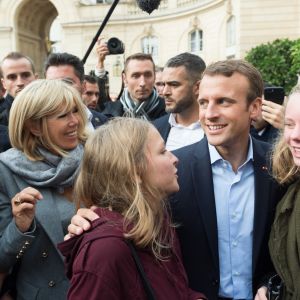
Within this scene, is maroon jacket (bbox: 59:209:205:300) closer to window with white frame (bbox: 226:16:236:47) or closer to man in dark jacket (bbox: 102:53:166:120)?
man in dark jacket (bbox: 102:53:166:120)

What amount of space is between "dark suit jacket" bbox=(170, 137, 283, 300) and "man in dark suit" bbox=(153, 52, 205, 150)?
1807 millimetres

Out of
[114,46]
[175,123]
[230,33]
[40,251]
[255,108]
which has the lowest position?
[40,251]

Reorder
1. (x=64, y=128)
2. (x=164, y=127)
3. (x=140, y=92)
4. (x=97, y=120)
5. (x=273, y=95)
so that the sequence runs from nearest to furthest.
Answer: (x=64, y=128)
(x=273, y=95)
(x=97, y=120)
(x=164, y=127)
(x=140, y=92)

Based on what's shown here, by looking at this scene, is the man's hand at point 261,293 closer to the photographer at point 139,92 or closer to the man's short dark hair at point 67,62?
the man's short dark hair at point 67,62

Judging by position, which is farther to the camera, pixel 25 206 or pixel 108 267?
pixel 25 206

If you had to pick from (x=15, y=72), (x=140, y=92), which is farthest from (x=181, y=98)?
(x=15, y=72)

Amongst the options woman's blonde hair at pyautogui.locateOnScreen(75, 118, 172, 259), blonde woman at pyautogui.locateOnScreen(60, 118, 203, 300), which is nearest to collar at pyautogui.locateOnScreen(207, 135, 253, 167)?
blonde woman at pyautogui.locateOnScreen(60, 118, 203, 300)

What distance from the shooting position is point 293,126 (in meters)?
2.08

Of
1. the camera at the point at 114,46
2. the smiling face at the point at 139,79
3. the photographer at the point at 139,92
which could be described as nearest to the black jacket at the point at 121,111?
the photographer at the point at 139,92

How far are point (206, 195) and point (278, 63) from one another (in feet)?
53.8

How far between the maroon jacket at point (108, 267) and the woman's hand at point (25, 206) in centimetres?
38

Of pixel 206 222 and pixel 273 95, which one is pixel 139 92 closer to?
pixel 273 95

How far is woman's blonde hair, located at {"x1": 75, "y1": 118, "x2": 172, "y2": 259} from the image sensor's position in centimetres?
186

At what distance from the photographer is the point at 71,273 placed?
6.15ft
